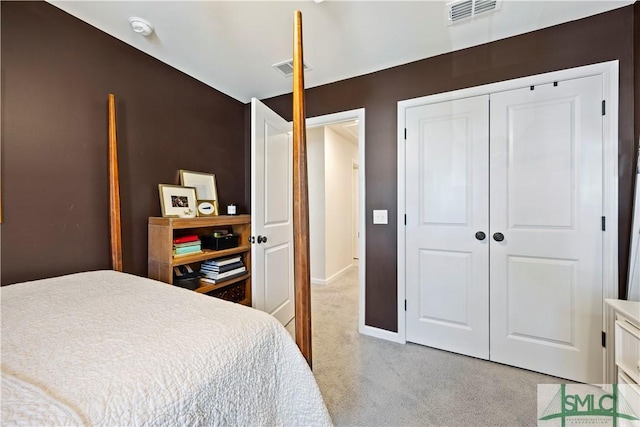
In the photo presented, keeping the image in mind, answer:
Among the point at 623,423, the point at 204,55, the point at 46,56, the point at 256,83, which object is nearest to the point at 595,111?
the point at 623,423

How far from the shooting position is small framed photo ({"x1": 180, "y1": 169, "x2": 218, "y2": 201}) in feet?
7.54

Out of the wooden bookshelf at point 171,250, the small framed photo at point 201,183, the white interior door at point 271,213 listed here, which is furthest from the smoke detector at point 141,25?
the wooden bookshelf at point 171,250

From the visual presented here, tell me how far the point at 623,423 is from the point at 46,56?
3603 millimetres

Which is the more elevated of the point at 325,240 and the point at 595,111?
the point at 595,111

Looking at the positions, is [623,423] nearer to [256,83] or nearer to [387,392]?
[387,392]

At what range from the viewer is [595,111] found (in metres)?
1.66

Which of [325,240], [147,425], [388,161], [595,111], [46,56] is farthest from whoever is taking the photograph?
[325,240]

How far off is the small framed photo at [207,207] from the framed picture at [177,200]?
6cm

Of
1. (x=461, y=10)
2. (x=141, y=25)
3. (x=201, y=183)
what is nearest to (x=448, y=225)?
(x=461, y=10)

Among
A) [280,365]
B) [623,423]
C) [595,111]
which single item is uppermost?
[595,111]

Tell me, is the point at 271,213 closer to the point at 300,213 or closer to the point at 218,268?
the point at 218,268

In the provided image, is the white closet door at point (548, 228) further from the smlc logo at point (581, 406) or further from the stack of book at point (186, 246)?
the stack of book at point (186, 246)

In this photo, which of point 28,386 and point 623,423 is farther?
point 623,423

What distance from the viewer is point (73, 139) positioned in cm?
163
